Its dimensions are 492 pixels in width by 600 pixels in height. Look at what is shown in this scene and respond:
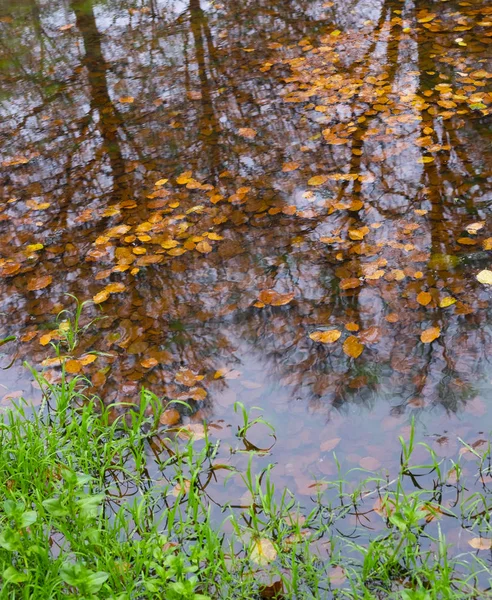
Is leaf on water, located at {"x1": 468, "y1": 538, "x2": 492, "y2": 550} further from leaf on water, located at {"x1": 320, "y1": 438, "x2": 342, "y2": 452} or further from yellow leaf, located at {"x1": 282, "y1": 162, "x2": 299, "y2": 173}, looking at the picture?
yellow leaf, located at {"x1": 282, "y1": 162, "x2": 299, "y2": 173}

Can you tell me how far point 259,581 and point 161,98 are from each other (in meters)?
5.04

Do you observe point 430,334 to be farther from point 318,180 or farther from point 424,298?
point 318,180

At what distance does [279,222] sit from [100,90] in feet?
11.2

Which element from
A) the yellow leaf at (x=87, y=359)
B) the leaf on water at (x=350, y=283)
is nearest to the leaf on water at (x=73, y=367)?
the yellow leaf at (x=87, y=359)

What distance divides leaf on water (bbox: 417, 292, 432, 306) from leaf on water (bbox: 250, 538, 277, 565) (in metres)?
1.66

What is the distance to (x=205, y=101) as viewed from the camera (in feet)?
19.5

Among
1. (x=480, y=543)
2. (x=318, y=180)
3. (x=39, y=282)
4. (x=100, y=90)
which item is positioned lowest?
(x=480, y=543)

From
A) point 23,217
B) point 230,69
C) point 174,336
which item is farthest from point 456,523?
point 230,69

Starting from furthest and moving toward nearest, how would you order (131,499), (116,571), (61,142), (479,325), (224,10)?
(224,10) < (61,142) < (479,325) < (131,499) < (116,571)

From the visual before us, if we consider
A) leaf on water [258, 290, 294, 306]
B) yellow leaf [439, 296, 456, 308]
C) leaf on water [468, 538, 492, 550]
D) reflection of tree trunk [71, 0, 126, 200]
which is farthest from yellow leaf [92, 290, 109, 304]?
leaf on water [468, 538, 492, 550]

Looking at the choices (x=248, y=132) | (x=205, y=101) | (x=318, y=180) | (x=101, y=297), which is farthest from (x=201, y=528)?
(x=205, y=101)

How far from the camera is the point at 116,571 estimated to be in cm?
228

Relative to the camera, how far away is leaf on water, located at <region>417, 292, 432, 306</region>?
344 centimetres

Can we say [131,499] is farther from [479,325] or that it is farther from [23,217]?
[23,217]
